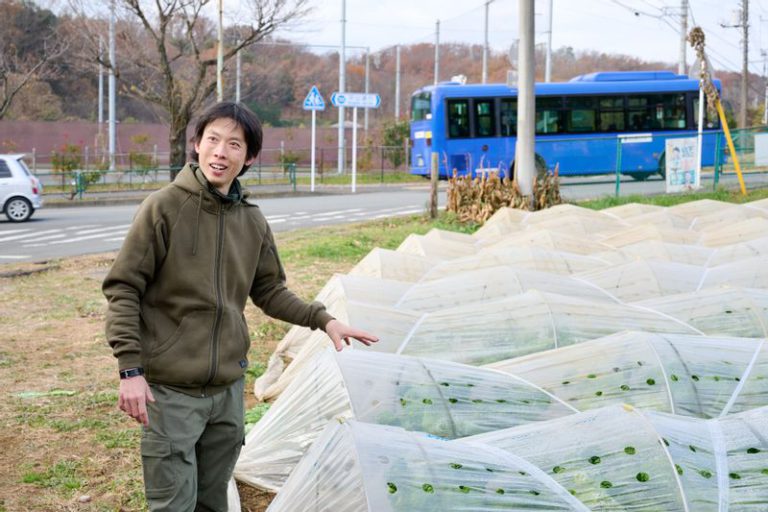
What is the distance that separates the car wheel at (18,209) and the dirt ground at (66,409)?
935cm

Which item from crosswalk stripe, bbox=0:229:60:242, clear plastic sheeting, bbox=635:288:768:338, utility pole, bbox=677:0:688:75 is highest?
utility pole, bbox=677:0:688:75

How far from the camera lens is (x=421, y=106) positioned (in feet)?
83.2

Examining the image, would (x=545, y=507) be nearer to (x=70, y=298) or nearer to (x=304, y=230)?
(x=70, y=298)

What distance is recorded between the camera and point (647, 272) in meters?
6.98

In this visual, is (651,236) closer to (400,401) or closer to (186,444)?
(400,401)

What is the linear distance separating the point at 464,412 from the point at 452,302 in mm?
2375

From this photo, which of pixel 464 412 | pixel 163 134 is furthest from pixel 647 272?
pixel 163 134

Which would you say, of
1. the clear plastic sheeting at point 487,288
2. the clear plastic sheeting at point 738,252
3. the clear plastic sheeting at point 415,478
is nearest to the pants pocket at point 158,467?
the clear plastic sheeting at point 415,478

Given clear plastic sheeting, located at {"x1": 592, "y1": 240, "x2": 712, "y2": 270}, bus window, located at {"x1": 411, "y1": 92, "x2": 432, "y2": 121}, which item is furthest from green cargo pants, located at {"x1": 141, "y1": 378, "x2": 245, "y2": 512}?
bus window, located at {"x1": 411, "y1": 92, "x2": 432, "y2": 121}

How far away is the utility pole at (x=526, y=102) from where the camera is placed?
16.4 meters

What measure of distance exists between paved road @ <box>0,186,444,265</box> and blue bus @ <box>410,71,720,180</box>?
203 centimetres

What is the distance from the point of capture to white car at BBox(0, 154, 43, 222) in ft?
61.9

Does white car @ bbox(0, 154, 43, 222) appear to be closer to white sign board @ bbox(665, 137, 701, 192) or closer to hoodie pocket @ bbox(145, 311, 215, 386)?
white sign board @ bbox(665, 137, 701, 192)

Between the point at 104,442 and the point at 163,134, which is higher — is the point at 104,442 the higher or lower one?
the lower one
